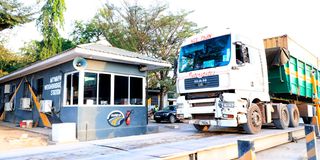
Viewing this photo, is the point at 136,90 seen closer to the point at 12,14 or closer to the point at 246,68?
the point at 246,68

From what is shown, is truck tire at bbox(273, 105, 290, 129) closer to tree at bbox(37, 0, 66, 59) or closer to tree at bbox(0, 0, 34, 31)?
tree at bbox(0, 0, 34, 31)

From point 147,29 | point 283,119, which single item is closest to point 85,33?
point 147,29

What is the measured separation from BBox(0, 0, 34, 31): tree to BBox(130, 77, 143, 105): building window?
7.09 m

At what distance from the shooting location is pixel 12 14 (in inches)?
483

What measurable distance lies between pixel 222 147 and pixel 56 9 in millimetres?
14625

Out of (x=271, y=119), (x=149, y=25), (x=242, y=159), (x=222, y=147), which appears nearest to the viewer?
(x=242, y=159)

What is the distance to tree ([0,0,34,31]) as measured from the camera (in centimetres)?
1188

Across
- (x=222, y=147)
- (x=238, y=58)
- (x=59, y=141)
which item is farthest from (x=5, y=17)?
(x=222, y=147)

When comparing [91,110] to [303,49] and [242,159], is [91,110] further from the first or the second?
[303,49]

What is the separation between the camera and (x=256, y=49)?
814 cm

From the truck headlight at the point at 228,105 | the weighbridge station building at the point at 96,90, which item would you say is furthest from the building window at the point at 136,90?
the truck headlight at the point at 228,105

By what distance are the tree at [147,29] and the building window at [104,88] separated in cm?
1241

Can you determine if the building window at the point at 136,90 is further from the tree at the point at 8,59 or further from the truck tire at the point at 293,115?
the tree at the point at 8,59

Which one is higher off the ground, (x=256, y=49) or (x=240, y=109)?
(x=256, y=49)
